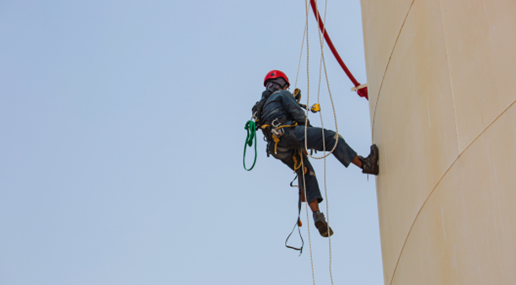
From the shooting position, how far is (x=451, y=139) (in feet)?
11.7

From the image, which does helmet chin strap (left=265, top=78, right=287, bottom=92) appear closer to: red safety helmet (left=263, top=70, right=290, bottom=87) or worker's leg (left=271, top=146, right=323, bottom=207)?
red safety helmet (left=263, top=70, right=290, bottom=87)

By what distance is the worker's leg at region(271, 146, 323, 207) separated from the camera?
736 cm

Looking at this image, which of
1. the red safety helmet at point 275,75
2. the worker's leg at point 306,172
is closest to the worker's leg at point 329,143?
the worker's leg at point 306,172

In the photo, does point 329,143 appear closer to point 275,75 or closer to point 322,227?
point 322,227

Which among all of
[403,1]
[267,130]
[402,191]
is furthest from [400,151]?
[267,130]

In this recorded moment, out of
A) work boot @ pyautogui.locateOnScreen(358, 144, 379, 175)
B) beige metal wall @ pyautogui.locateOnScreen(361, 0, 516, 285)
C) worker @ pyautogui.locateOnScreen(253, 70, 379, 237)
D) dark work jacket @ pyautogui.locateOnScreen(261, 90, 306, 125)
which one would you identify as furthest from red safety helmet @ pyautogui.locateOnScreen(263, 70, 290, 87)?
beige metal wall @ pyautogui.locateOnScreen(361, 0, 516, 285)

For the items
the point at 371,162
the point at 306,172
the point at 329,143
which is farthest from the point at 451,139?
the point at 306,172

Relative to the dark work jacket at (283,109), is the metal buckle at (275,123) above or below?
below

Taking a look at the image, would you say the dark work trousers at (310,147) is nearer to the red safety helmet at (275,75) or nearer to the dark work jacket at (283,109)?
the dark work jacket at (283,109)

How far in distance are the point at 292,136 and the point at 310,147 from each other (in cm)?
27

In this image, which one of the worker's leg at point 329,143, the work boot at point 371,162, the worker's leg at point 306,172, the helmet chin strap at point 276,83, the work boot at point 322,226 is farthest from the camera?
the helmet chin strap at point 276,83

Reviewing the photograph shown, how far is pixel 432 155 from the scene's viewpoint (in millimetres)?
3906

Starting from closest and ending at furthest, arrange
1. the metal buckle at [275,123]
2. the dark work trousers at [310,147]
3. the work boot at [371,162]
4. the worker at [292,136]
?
the work boot at [371,162]
the dark work trousers at [310,147]
the worker at [292,136]
the metal buckle at [275,123]

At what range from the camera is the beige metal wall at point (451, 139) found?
2.99 meters
